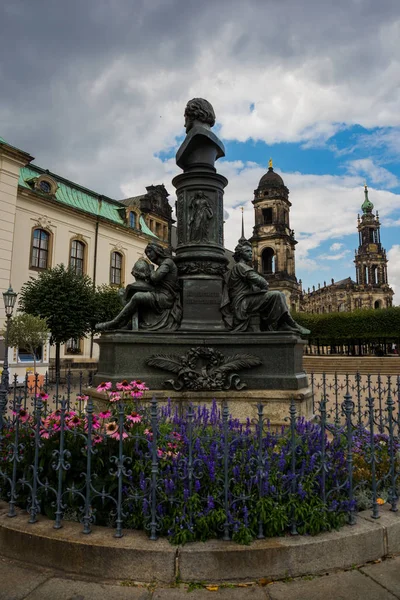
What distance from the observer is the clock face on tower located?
28717 millimetres

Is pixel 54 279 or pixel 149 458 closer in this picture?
pixel 149 458

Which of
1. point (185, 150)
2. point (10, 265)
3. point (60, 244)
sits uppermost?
point (60, 244)

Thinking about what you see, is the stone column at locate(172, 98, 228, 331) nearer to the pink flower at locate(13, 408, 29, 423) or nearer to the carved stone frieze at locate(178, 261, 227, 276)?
the carved stone frieze at locate(178, 261, 227, 276)

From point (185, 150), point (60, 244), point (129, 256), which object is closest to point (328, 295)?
point (129, 256)

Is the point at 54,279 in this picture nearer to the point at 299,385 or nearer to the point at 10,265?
the point at 10,265

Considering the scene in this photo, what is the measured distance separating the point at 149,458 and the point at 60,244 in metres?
28.4

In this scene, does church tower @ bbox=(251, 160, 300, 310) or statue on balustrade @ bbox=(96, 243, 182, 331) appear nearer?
statue on balustrade @ bbox=(96, 243, 182, 331)

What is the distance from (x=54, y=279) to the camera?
2055cm

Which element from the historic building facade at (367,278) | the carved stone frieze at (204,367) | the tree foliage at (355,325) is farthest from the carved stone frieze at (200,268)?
the historic building facade at (367,278)

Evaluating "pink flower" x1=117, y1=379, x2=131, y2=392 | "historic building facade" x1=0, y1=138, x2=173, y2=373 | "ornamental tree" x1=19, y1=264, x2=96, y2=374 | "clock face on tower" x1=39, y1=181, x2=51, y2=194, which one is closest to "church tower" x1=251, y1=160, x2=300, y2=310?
"historic building facade" x1=0, y1=138, x2=173, y2=373

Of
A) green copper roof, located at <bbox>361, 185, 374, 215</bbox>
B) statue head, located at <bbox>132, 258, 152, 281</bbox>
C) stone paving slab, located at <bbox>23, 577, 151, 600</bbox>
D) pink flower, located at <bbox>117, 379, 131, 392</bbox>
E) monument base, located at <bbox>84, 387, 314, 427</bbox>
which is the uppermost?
green copper roof, located at <bbox>361, 185, 374, 215</bbox>

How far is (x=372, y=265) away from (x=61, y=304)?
87.0m

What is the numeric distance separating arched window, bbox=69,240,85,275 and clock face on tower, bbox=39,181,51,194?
3950mm

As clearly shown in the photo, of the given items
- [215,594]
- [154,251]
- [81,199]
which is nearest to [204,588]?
[215,594]
